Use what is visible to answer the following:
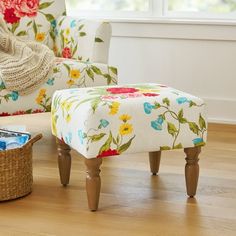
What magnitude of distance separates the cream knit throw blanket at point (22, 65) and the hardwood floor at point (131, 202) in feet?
1.22

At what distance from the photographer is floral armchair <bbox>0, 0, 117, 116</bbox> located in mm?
2926

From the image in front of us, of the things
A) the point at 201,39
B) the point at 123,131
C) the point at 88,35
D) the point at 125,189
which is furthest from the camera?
the point at 201,39

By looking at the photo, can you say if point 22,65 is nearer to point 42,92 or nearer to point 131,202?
point 42,92

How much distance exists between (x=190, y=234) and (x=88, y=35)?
134 cm

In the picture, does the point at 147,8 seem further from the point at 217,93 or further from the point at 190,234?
the point at 190,234

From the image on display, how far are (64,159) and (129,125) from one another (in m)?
0.42

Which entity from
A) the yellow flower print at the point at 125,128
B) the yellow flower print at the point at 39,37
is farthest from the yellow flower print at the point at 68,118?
the yellow flower print at the point at 39,37

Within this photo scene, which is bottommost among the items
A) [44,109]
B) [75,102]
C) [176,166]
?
[176,166]

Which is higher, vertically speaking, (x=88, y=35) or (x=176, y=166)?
(x=88, y=35)

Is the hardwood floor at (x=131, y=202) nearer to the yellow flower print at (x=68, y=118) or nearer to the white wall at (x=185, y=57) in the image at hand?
the yellow flower print at (x=68, y=118)

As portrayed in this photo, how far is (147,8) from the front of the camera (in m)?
3.85

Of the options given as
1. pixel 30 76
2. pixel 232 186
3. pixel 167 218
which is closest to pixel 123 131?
pixel 167 218

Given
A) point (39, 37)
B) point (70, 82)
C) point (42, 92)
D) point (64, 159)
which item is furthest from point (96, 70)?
point (64, 159)

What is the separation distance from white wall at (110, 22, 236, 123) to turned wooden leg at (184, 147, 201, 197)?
Answer: 1.34 m
